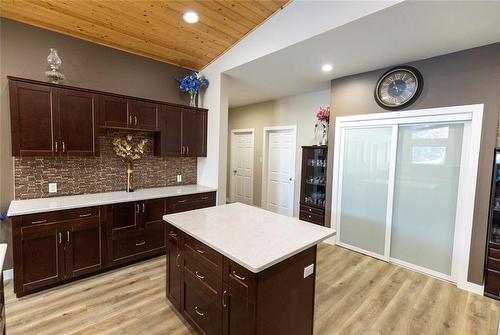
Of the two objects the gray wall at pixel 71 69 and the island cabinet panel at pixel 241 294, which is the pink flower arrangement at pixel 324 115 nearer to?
the gray wall at pixel 71 69

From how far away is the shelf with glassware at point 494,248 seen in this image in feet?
8.02

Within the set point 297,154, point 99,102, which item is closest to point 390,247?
point 297,154

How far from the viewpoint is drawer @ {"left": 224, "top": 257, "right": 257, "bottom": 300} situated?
1.35 metres

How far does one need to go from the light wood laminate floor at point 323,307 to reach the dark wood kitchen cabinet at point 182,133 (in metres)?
1.72

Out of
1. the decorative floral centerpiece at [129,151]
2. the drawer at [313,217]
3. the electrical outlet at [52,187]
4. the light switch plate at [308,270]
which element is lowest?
the drawer at [313,217]

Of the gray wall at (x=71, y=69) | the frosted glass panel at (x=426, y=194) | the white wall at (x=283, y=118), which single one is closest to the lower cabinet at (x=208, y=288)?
the gray wall at (x=71, y=69)

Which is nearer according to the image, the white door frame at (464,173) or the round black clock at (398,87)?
the white door frame at (464,173)

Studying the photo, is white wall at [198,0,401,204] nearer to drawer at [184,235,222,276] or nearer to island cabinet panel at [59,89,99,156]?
island cabinet panel at [59,89,99,156]

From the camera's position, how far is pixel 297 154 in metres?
4.87

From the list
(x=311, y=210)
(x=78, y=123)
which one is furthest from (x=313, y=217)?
(x=78, y=123)

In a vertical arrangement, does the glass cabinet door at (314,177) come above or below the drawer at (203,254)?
above

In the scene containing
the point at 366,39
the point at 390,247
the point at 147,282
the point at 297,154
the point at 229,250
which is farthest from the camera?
the point at 297,154

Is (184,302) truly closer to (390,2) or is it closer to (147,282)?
(147,282)

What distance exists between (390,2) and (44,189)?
13.2ft
